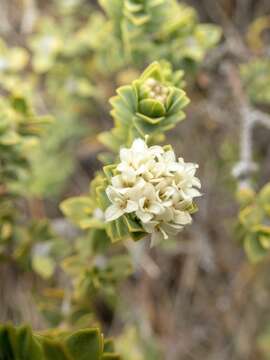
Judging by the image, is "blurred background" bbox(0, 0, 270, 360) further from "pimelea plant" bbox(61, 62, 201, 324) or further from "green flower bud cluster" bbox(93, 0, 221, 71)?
"pimelea plant" bbox(61, 62, 201, 324)

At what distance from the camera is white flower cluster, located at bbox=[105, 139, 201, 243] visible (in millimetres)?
1609

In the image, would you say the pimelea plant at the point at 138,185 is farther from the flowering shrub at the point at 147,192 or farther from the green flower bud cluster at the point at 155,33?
the green flower bud cluster at the point at 155,33

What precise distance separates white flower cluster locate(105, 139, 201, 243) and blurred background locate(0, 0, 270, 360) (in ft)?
4.15

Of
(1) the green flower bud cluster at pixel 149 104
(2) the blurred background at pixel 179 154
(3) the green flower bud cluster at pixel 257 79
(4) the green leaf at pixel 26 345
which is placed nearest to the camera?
(4) the green leaf at pixel 26 345

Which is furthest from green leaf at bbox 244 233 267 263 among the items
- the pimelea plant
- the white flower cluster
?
the white flower cluster

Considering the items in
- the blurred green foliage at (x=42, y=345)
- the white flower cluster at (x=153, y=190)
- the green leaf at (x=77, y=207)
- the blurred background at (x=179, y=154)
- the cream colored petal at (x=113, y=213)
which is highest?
the white flower cluster at (x=153, y=190)

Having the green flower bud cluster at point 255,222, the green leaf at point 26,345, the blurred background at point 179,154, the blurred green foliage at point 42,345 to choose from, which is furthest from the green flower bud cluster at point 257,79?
the green leaf at point 26,345

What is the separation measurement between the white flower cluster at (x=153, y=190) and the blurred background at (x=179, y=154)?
126 centimetres

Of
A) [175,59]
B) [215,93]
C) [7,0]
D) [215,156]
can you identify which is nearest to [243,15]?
[215,93]

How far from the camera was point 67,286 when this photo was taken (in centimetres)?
302

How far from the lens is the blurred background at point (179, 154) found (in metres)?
3.16

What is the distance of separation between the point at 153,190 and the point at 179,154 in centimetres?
204

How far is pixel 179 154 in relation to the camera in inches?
143

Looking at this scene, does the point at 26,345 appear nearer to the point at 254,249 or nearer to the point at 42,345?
the point at 42,345
